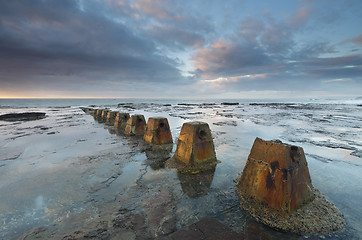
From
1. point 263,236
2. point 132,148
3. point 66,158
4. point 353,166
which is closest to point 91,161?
point 66,158

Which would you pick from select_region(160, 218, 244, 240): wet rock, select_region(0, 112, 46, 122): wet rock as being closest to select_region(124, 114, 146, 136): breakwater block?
select_region(160, 218, 244, 240): wet rock

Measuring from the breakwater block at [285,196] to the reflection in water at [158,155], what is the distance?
2.68 metres

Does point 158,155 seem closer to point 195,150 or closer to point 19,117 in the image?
point 195,150

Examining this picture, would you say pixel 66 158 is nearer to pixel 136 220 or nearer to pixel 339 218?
pixel 136 220

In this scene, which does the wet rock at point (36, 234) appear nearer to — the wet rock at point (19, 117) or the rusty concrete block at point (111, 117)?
the rusty concrete block at point (111, 117)

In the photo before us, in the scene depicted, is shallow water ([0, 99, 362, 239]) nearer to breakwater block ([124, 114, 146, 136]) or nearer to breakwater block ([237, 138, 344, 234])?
breakwater block ([237, 138, 344, 234])

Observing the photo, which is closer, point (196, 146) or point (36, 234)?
point (36, 234)

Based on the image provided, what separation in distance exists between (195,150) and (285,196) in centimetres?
243

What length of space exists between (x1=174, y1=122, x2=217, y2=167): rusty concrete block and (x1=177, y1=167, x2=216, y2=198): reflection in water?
422mm

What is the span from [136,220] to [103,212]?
0.67 m

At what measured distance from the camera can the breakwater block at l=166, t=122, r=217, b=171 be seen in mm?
4648

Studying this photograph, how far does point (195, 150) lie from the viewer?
15.3ft

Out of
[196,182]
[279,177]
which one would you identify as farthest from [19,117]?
[279,177]

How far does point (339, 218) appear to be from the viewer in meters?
2.61
